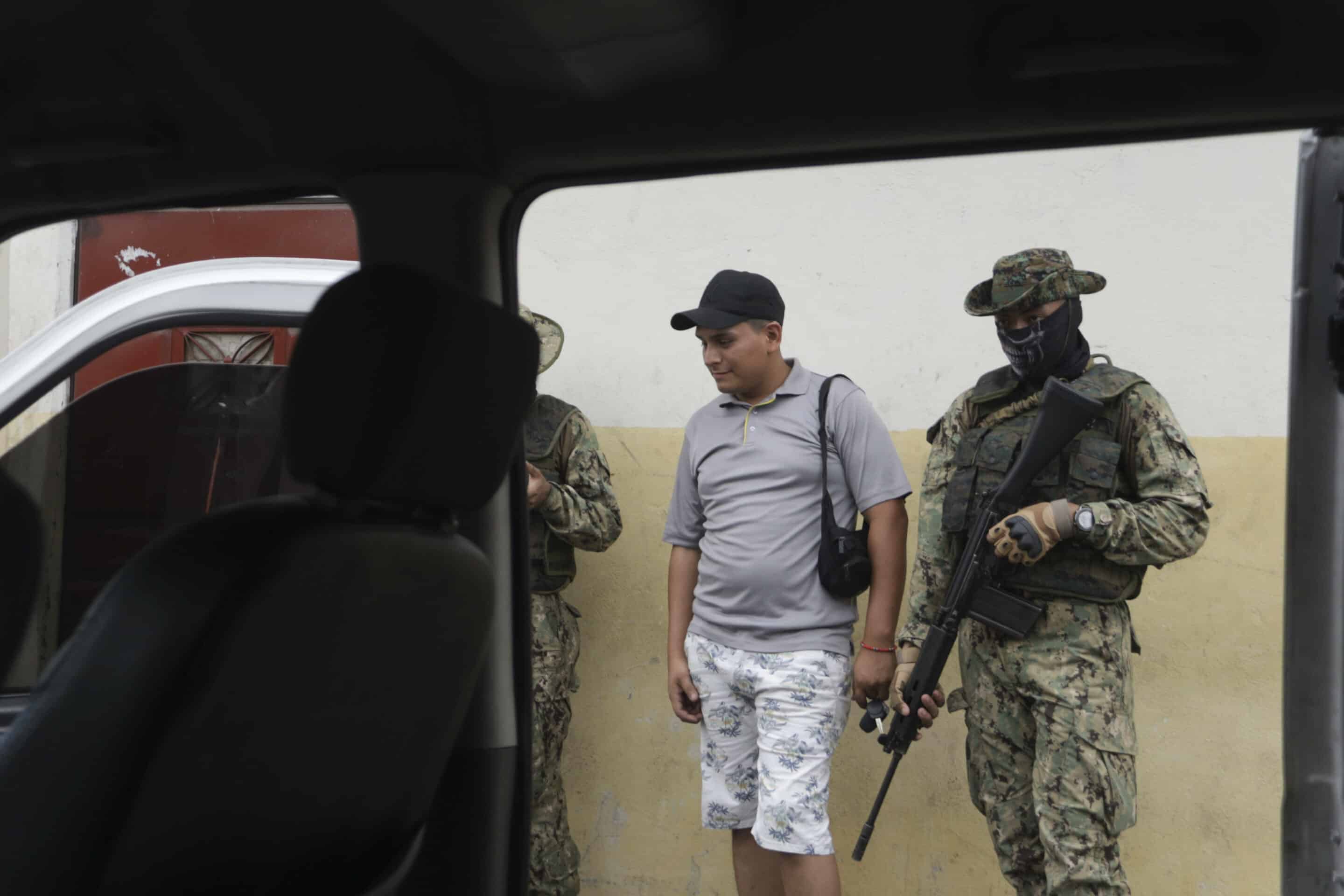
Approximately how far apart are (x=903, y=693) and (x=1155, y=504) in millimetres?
753

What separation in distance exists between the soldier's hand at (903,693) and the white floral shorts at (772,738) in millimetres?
151

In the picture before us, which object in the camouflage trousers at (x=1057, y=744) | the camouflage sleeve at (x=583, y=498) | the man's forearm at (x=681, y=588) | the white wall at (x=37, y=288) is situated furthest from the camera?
the white wall at (x=37, y=288)

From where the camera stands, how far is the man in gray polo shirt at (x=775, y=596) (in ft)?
10.0

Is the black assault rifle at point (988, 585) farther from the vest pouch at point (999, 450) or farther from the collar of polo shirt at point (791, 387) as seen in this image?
the collar of polo shirt at point (791, 387)

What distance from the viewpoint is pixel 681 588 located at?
3.51 m

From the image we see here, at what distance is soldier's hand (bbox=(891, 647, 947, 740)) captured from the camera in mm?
3193

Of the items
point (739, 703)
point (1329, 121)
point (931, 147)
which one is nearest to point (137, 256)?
point (739, 703)

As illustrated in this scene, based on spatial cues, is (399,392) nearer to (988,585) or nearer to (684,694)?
(988,585)

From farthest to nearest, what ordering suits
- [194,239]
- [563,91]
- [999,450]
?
[194,239] < [999,450] < [563,91]

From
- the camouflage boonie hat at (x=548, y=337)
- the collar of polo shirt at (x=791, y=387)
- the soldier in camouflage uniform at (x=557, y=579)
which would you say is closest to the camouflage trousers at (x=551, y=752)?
the soldier in camouflage uniform at (x=557, y=579)

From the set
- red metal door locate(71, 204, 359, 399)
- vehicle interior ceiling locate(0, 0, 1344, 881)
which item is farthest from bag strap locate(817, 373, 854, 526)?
vehicle interior ceiling locate(0, 0, 1344, 881)

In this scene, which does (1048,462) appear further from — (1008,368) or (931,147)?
(931,147)

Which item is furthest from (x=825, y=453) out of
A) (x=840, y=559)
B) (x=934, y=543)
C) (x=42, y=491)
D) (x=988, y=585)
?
(x=42, y=491)

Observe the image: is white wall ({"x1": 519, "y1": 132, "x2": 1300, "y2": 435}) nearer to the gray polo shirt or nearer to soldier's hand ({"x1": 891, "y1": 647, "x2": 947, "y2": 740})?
the gray polo shirt
